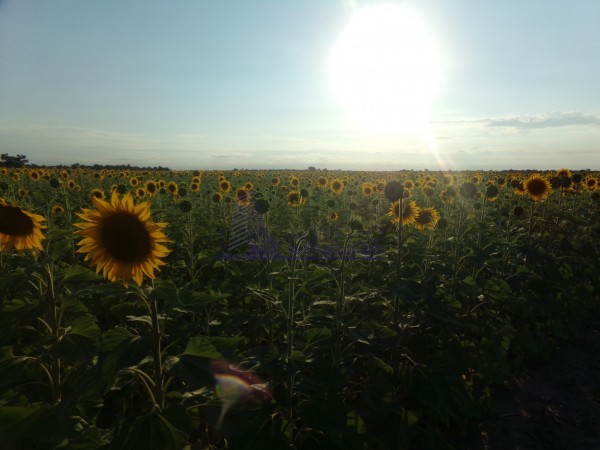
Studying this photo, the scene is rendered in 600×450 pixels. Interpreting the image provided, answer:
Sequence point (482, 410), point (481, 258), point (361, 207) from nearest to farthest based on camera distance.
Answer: point (482, 410)
point (481, 258)
point (361, 207)

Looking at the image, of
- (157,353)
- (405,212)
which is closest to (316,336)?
(157,353)

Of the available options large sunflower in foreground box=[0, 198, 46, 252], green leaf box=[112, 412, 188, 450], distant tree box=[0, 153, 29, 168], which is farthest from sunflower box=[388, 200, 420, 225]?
distant tree box=[0, 153, 29, 168]

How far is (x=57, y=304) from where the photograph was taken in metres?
2.72

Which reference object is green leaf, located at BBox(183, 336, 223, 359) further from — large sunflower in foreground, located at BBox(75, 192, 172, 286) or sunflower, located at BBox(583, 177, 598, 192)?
sunflower, located at BBox(583, 177, 598, 192)

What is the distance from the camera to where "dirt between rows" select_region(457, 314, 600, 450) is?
147 inches

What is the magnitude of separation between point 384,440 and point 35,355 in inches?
89.8

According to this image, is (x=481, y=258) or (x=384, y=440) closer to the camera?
(x=384, y=440)

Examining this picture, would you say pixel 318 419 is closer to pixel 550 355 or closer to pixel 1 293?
pixel 1 293

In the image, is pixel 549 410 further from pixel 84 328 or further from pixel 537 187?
pixel 537 187

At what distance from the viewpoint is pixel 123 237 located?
229 centimetres

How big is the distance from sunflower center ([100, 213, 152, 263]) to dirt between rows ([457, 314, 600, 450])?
10.7 ft

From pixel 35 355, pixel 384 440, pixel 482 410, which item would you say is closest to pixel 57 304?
pixel 35 355

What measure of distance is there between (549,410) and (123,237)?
4.48 metres

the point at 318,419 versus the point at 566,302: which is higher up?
the point at 318,419
